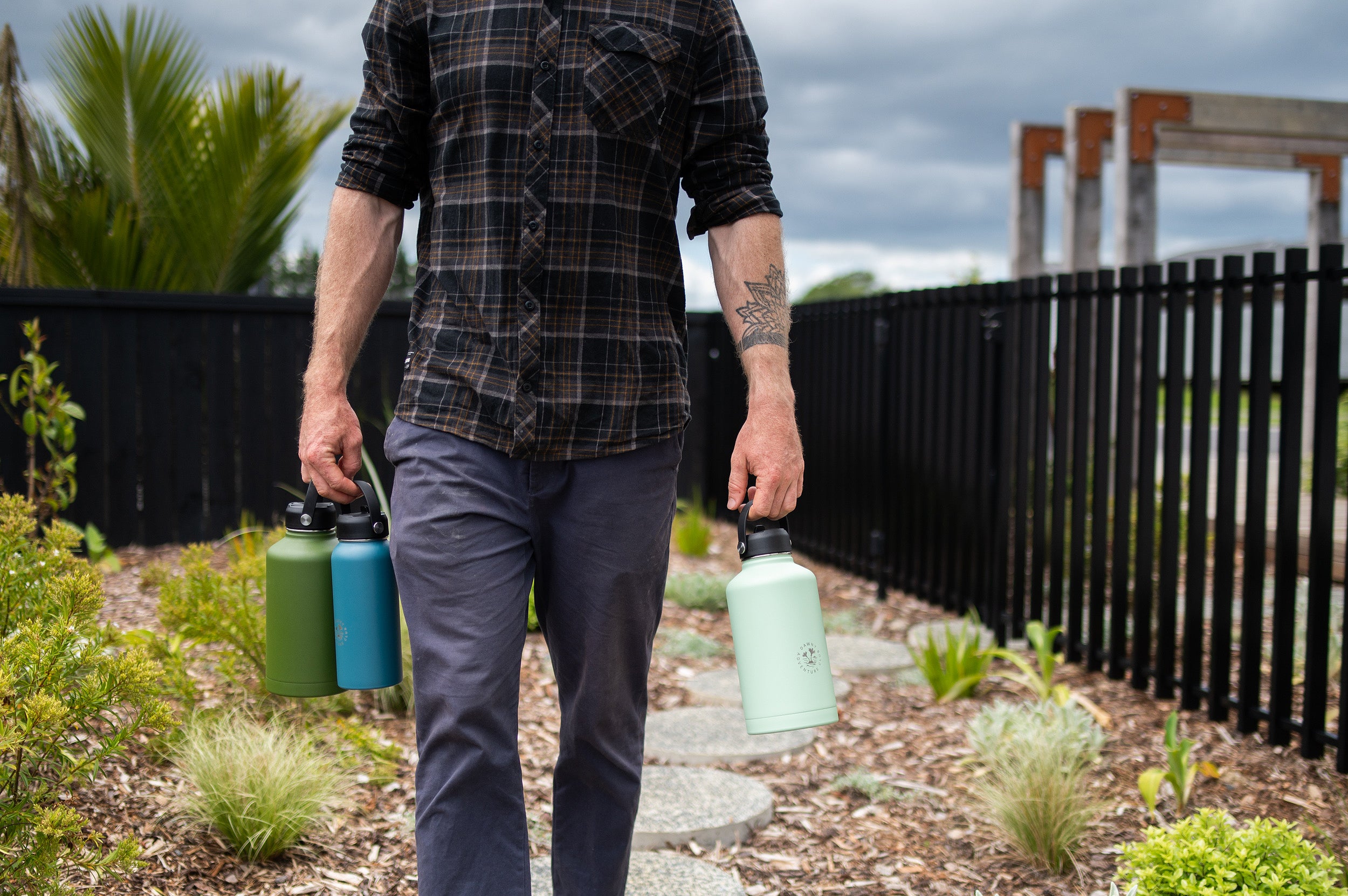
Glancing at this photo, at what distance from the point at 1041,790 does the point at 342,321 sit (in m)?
2.14

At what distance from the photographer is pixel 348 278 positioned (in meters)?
1.97

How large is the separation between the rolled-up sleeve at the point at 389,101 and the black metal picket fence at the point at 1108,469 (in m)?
2.94

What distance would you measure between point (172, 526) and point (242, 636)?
3950 mm

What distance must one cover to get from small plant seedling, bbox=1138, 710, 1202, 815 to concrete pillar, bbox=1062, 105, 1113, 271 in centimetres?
615

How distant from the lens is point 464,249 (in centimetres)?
191

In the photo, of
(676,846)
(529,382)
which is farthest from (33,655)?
(676,846)

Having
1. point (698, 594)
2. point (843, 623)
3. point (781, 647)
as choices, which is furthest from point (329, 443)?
point (843, 623)

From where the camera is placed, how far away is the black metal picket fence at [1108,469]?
3631 mm

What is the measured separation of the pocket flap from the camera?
75.3 inches

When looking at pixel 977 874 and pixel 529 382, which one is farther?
pixel 977 874

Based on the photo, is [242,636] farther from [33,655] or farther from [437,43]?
[437,43]

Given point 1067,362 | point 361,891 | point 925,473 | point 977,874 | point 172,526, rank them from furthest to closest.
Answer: point 172,526 → point 925,473 → point 1067,362 → point 977,874 → point 361,891

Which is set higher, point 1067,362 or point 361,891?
point 1067,362

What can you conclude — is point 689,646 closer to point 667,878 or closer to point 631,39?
point 667,878
